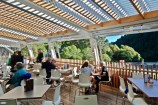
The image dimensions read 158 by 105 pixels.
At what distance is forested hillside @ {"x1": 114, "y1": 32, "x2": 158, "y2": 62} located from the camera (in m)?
15.8

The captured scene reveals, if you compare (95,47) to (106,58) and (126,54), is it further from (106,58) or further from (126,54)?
(126,54)

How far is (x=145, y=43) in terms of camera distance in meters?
16.0

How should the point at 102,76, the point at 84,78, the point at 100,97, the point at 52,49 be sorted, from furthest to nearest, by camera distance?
the point at 52,49
the point at 102,76
the point at 100,97
the point at 84,78

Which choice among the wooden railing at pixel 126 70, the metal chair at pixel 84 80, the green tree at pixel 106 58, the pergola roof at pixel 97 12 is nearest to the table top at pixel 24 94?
the metal chair at pixel 84 80

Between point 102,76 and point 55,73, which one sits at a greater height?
point 55,73

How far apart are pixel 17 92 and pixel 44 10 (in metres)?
5.02

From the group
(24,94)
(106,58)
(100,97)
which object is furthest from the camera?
(106,58)

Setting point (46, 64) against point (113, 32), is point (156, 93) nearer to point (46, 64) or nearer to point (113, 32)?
point (46, 64)

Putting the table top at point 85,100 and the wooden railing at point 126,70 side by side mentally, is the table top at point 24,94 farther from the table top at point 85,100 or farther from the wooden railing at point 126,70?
the wooden railing at point 126,70

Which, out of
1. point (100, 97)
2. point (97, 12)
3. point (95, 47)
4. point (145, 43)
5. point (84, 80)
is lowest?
point (100, 97)

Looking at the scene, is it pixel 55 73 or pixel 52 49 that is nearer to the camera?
pixel 55 73

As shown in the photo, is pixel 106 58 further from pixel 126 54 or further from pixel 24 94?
pixel 24 94

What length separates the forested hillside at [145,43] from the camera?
1581cm

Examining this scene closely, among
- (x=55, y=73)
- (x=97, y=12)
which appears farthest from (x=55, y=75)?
(x=97, y=12)
